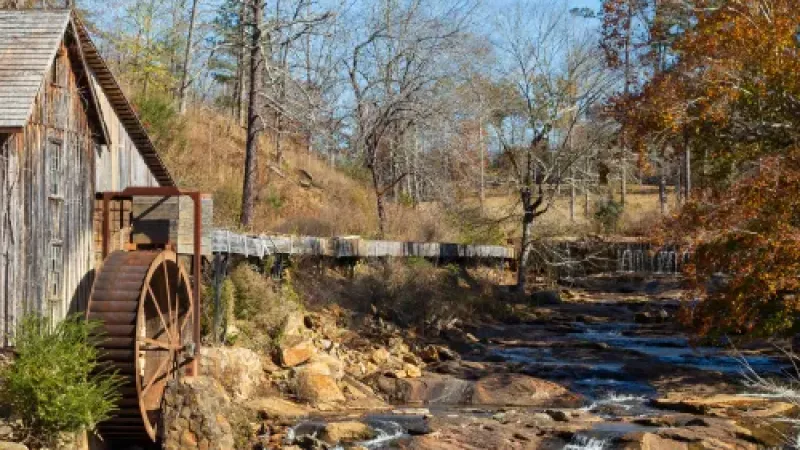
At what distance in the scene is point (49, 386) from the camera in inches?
480

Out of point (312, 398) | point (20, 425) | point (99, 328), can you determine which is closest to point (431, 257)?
point (312, 398)

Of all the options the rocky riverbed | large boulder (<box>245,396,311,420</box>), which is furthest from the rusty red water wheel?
large boulder (<box>245,396,311,420</box>)

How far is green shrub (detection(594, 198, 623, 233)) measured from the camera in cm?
4422

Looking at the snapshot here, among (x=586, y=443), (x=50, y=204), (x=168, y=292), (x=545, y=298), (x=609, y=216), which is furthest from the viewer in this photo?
(x=609, y=216)

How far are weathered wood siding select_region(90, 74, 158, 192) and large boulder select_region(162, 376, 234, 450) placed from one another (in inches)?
138

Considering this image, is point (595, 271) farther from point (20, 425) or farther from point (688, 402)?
point (20, 425)

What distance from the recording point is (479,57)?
104 ft

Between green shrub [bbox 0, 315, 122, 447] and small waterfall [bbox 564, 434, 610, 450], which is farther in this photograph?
small waterfall [bbox 564, 434, 610, 450]

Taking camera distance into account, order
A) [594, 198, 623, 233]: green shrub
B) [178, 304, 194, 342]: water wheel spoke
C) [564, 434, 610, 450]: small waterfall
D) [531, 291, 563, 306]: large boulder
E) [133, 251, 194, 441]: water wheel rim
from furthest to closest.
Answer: [594, 198, 623, 233]: green shrub → [531, 291, 563, 306]: large boulder → [178, 304, 194, 342]: water wheel spoke → [133, 251, 194, 441]: water wheel rim → [564, 434, 610, 450]: small waterfall

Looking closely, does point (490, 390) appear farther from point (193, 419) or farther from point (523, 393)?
point (193, 419)

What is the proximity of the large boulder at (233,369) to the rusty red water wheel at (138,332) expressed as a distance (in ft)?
1.78

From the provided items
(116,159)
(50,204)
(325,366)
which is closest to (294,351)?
(325,366)

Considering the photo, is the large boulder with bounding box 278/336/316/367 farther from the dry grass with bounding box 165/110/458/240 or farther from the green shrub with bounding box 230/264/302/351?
the dry grass with bounding box 165/110/458/240

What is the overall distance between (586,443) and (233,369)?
6.12m
